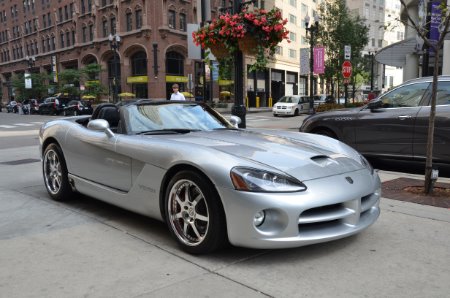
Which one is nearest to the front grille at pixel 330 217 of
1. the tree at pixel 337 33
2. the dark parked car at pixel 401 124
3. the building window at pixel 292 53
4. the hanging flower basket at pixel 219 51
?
the dark parked car at pixel 401 124

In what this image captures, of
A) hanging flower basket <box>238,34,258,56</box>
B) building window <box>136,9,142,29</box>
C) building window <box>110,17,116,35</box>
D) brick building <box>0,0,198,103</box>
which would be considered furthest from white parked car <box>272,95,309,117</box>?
building window <box>110,17,116,35</box>

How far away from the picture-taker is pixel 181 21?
152 feet

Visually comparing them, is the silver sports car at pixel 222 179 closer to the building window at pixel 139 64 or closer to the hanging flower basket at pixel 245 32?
the hanging flower basket at pixel 245 32

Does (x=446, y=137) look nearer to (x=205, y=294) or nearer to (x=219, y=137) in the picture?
(x=219, y=137)

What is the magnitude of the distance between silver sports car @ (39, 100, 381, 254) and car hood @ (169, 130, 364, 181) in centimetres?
1

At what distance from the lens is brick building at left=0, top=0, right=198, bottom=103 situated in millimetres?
44156

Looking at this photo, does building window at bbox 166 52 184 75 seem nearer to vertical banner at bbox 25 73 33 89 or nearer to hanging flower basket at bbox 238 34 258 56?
vertical banner at bbox 25 73 33 89

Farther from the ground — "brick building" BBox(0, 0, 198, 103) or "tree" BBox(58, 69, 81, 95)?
"brick building" BBox(0, 0, 198, 103)

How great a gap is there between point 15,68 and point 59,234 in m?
76.9

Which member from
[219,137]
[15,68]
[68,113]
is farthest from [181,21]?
[219,137]

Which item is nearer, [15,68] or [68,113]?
[68,113]

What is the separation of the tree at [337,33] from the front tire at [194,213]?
28093mm

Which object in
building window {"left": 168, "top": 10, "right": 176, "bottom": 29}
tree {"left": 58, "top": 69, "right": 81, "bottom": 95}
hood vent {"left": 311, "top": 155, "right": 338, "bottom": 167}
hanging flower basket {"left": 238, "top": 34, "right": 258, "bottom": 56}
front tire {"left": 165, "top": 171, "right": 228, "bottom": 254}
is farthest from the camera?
tree {"left": 58, "top": 69, "right": 81, "bottom": 95}

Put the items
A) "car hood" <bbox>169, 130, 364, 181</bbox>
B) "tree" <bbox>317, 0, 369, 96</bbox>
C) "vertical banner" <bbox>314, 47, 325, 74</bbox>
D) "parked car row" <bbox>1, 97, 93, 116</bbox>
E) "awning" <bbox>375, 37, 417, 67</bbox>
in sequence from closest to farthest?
"car hood" <bbox>169, 130, 364, 181</bbox> → "awning" <bbox>375, 37, 417, 67</bbox> → "vertical banner" <bbox>314, 47, 325, 74</bbox> → "tree" <bbox>317, 0, 369, 96</bbox> → "parked car row" <bbox>1, 97, 93, 116</bbox>
